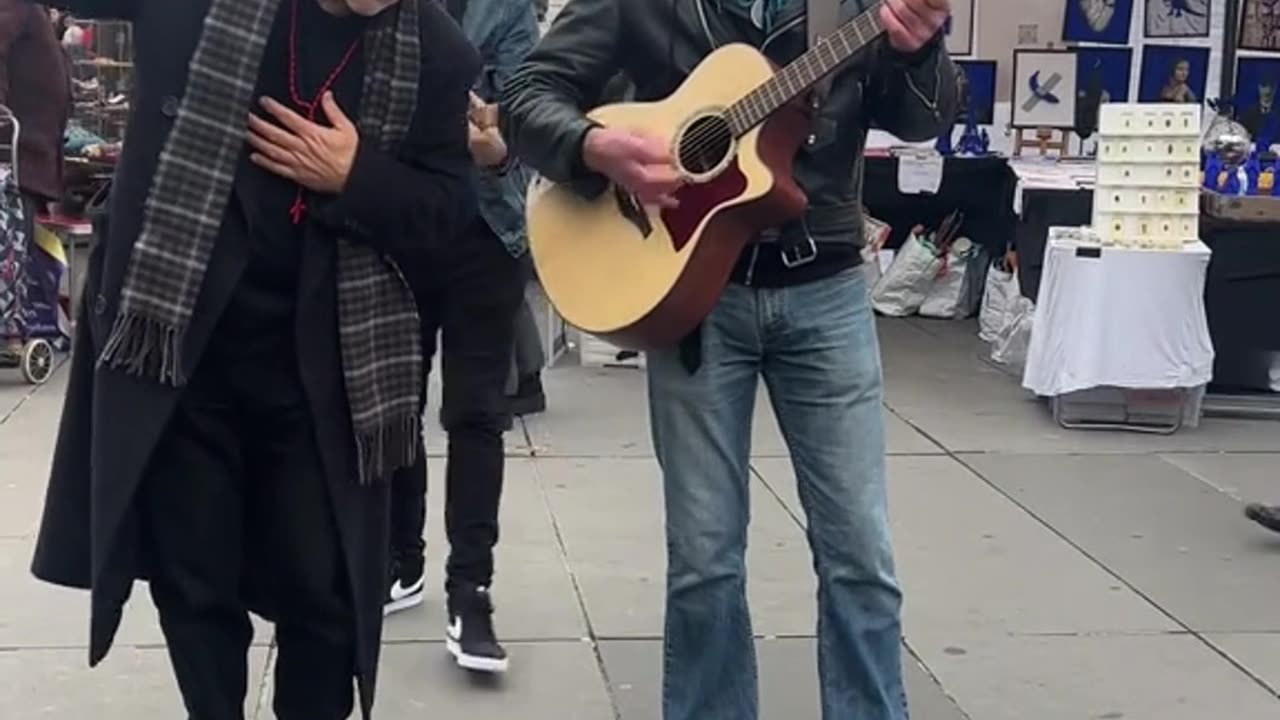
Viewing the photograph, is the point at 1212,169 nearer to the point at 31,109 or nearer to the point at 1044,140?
the point at 1044,140

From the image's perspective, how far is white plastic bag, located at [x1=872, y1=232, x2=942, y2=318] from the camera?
32.0ft

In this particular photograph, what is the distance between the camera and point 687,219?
9.87 feet

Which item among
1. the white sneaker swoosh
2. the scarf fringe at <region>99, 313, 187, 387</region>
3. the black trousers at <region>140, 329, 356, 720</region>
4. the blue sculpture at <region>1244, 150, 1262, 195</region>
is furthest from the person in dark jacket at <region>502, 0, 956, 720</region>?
the blue sculpture at <region>1244, 150, 1262, 195</region>

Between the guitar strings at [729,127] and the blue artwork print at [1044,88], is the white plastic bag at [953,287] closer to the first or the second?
the blue artwork print at [1044,88]

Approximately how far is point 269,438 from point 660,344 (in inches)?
26.8

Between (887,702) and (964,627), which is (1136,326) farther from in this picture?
(887,702)

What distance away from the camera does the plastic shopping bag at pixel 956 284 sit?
9812 mm

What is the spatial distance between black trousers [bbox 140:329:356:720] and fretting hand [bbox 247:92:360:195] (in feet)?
0.92

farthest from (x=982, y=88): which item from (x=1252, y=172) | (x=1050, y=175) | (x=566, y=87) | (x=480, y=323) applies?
(x=566, y=87)

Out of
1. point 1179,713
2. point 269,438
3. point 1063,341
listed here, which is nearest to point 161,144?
point 269,438

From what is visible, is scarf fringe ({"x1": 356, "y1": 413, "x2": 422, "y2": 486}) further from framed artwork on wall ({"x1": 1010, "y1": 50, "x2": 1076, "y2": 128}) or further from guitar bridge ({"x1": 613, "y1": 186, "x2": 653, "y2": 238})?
framed artwork on wall ({"x1": 1010, "y1": 50, "x2": 1076, "y2": 128})

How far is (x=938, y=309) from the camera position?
9875 millimetres

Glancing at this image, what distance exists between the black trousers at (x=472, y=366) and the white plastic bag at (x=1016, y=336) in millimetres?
4526

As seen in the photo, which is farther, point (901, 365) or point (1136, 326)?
point (901, 365)
